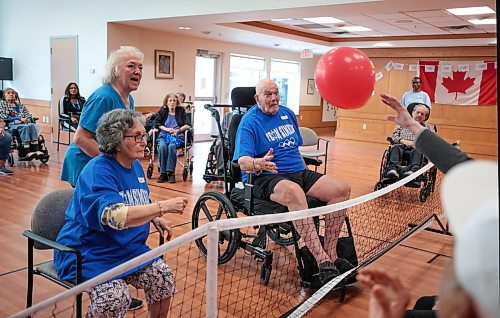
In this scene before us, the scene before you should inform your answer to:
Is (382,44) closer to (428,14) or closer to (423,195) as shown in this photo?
(428,14)

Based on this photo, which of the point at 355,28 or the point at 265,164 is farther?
the point at 355,28

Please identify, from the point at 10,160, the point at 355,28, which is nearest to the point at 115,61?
the point at 10,160

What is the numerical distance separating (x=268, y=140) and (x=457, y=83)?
339 inches

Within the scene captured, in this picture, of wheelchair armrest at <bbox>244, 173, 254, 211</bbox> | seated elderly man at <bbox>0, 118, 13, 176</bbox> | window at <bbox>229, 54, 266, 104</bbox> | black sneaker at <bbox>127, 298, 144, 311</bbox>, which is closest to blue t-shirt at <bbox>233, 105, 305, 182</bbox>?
wheelchair armrest at <bbox>244, 173, 254, 211</bbox>

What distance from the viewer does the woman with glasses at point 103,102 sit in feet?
7.68

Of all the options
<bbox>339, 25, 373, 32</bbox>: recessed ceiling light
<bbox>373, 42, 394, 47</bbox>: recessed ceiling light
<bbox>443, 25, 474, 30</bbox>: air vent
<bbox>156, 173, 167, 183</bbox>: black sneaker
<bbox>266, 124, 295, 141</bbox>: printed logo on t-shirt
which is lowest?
<bbox>156, 173, 167, 183</bbox>: black sneaker

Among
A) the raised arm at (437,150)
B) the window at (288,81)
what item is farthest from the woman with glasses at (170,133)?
the window at (288,81)

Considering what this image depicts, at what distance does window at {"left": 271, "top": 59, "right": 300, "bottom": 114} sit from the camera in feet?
41.4

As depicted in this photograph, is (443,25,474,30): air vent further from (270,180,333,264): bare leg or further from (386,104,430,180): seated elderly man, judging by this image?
(270,180,333,264): bare leg

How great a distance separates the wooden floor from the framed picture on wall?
227 centimetres

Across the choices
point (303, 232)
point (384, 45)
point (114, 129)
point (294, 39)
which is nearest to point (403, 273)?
point (303, 232)

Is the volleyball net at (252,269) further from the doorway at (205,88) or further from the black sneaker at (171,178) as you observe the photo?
the doorway at (205,88)

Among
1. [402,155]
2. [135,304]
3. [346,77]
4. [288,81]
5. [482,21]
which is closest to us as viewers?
[346,77]

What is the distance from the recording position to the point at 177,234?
380cm
